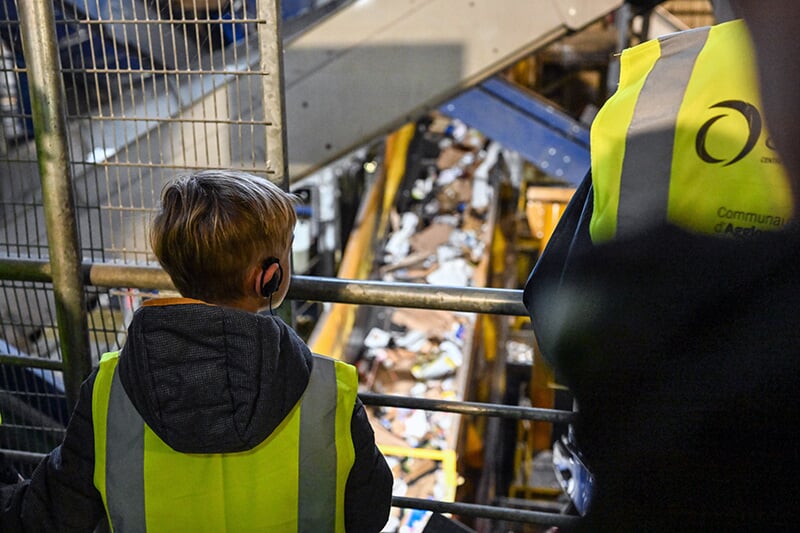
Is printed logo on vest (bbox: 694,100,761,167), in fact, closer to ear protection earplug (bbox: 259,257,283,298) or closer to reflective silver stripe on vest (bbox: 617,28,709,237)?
reflective silver stripe on vest (bbox: 617,28,709,237)

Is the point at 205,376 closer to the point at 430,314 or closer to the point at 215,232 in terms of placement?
the point at 215,232

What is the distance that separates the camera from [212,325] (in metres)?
1.12

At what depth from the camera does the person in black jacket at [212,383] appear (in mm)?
1119

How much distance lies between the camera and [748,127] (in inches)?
35.1

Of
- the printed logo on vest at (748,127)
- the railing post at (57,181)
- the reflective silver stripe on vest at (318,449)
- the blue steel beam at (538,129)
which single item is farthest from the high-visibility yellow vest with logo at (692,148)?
the blue steel beam at (538,129)

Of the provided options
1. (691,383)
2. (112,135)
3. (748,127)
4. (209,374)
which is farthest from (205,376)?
(112,135)

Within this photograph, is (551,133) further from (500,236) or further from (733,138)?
(733,138)

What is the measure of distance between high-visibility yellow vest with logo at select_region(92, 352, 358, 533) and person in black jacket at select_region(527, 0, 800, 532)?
0.46 m

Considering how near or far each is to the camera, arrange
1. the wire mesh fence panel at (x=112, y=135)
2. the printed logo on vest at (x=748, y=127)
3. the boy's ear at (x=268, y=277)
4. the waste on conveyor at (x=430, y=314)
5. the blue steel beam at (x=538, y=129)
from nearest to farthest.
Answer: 1. the printed logo on vest at (x=748, y=127)
2. the boy's ear at (x=268, y=277)
3. the wire mesh fence panel at (x=112, y=135)
4. the waste on conveyor at (x=430, y=314)
5. the blue steel beam at (x=538, y=129)

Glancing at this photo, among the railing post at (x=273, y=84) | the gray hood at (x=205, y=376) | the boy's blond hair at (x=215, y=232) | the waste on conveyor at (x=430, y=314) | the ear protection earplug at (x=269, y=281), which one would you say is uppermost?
the railing post at (x=273, y=84)

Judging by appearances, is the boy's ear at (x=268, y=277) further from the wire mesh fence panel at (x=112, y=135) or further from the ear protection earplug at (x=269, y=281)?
the wire mesh fence panel at (x=112, y=135)

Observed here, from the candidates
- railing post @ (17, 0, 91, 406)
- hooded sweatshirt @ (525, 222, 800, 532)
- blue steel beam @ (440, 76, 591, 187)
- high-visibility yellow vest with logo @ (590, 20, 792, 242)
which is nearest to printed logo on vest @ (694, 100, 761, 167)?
high-visibility yellow vest with logo @ (590, 20, 792, 242)

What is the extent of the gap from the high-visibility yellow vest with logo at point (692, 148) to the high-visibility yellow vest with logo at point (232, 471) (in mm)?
560

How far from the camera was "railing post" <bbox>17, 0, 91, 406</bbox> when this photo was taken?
5.35 feet
